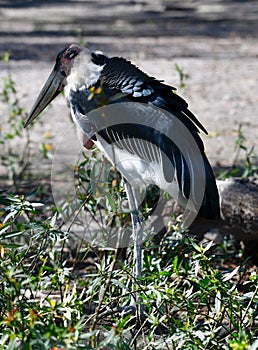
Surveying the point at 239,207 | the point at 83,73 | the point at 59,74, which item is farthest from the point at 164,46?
the point at 83,73

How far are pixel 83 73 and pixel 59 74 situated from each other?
0.94 ft

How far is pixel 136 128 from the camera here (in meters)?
3.48

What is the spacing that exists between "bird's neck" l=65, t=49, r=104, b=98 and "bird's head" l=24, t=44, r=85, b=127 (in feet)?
0.14

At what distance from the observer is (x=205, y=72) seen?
9703 mm

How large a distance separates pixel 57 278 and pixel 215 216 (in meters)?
0.74

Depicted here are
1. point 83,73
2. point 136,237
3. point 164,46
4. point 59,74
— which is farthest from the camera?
point 164,46

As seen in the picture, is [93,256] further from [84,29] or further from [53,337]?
[84,29]

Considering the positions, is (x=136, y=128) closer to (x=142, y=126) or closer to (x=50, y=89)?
(x=142, y=126)

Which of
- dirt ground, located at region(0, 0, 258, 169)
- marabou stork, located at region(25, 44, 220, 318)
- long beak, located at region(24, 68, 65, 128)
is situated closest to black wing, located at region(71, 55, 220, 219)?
marabou stork, located at region(25, 44, 220, 318)

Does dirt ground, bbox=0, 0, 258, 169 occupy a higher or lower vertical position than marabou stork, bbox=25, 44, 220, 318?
lower

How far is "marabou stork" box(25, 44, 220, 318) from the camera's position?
339 cm

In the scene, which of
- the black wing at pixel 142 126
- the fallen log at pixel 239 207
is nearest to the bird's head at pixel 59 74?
the black wing at pixel 142 126

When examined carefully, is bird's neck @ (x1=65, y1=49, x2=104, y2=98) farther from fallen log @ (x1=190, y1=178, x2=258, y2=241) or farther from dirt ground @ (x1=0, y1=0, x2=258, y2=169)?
dirt ground @ (x1=0, y1=0, x2=258, y2=169)

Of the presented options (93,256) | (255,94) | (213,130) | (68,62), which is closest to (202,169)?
(68,62)
